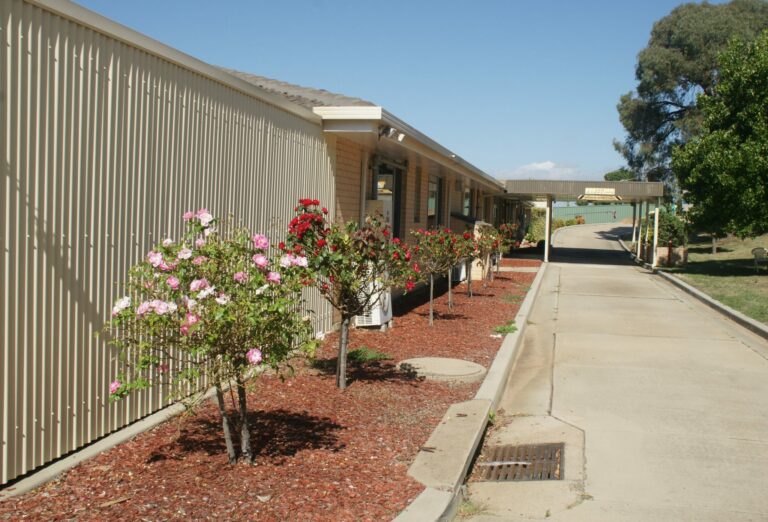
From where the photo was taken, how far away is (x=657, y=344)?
11211 millimetres

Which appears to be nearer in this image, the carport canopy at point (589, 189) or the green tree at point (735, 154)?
the green tree at point (735, 154)

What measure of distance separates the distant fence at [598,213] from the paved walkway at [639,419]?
68539 millimetres

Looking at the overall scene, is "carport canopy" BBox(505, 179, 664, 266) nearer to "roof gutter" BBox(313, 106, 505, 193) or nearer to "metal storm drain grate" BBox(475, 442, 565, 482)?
"roof gutter" BBox(313, 106, 505, 193)

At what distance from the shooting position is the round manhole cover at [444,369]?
7.88 metres

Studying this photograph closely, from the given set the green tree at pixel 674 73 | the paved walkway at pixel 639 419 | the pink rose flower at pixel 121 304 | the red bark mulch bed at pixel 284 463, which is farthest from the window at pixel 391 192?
the green tree at pixel 674 73

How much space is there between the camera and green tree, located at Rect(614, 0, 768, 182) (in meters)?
43.4

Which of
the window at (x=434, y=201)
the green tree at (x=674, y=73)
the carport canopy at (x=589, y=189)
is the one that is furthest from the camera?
the green tree at (x=674, y=73)

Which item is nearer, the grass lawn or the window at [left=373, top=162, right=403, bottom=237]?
the window at [left=373, top=162, right=403, bottom=237]

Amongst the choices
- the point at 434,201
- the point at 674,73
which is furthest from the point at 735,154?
the point at 674,73

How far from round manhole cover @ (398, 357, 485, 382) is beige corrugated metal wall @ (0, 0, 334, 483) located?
3.04 m

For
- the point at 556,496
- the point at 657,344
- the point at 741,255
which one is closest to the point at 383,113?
the point at 657,344

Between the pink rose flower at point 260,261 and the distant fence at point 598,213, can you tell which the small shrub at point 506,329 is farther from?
the distant fence at point 598,213

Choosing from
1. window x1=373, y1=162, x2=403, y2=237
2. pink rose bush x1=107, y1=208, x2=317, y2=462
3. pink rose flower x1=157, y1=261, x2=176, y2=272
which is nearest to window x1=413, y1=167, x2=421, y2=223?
window x1=373, y1=162, x2=403, y2=237

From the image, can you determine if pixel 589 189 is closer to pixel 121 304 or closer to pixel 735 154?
pixel 735 154
